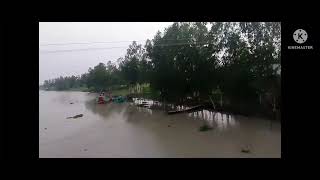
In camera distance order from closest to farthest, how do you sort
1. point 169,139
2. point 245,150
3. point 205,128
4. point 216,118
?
1. point 245,150
2. point 169,139
3. point 205,128
4. point 216,118

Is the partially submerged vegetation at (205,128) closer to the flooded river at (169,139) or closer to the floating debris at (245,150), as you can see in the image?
the flooded river at (169,139)

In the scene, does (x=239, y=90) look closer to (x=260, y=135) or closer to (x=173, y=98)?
(x=260, y=135)

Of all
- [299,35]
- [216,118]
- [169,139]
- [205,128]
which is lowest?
[169,139]

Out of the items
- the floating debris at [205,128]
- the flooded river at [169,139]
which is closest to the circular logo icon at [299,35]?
the flooded river at [169,139]

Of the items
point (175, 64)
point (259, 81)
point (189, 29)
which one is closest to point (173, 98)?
point (175, 64)

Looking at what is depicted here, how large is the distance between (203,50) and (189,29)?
1583mm

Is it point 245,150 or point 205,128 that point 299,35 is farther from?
point 205,128

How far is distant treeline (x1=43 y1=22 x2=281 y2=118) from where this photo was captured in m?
8.82

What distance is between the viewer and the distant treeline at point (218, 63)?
347 inches

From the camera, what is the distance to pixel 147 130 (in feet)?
32.2

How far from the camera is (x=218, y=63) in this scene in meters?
11.2

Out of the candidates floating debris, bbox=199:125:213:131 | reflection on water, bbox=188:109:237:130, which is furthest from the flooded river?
floating debris, bbox=199:125:213:131

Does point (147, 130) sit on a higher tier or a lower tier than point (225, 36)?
lower

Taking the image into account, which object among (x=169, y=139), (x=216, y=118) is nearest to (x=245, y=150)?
(x=169, y=139)
